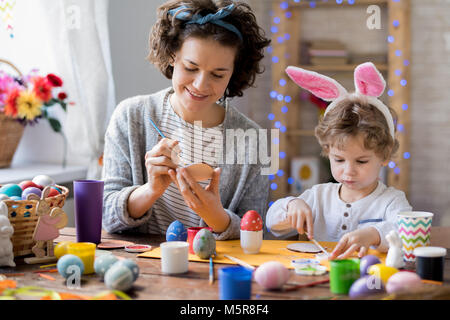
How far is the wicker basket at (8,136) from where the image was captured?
231 centimetres

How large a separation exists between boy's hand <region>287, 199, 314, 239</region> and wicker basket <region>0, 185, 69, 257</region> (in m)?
0.61

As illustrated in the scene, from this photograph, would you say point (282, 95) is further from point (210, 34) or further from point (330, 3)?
point (210, 34)

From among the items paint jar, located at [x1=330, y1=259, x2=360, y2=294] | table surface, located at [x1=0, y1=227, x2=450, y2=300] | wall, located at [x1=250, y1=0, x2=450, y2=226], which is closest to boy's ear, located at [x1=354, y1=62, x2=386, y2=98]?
table surface, located at [x1=0, y1=227, x2=450, y2=300]

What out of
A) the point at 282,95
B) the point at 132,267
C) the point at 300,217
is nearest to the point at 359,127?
the point at 300,217

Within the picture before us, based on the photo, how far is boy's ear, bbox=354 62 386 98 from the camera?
1425 mm

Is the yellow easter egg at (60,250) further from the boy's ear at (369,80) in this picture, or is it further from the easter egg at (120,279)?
the boy's ear at (369,80)

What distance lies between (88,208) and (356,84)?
2.72 ft

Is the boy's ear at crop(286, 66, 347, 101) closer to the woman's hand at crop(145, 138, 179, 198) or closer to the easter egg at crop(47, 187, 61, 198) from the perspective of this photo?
the woman's hand at crop(145, 138, 179, 198)

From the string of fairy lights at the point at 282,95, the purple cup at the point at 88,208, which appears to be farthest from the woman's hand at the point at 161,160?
the string of fairy lights at the point at 282,95

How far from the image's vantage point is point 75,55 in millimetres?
2453
